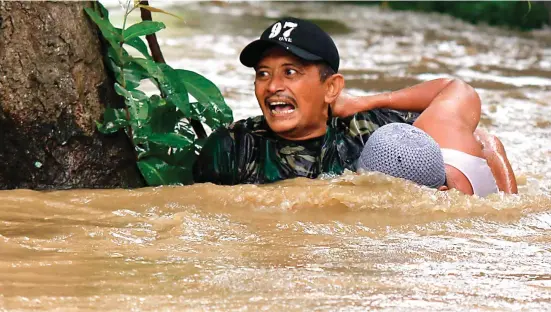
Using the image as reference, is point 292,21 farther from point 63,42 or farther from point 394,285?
point 394,285

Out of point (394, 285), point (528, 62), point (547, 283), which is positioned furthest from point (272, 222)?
point (528, 62)

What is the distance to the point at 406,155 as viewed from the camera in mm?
4379

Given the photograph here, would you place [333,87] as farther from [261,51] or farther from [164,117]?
[164,117]

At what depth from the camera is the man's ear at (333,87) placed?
4766 millimetres

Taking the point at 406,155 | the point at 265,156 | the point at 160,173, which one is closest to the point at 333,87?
the point at 265,156

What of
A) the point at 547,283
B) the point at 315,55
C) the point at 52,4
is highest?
the point at 52,4

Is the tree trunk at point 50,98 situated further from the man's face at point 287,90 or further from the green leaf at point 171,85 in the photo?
the man's face at point 287,90

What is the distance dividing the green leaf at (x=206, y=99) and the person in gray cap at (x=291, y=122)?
24 centimetres

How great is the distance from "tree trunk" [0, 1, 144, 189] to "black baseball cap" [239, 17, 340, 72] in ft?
2.61

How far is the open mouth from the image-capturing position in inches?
184

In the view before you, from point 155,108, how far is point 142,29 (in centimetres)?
43

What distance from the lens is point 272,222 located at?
4.16m

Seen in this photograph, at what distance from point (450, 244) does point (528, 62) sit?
324 inches

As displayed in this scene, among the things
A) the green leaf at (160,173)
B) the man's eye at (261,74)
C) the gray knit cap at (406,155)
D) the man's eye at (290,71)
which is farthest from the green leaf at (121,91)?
the gray knit cap at (406,155)
